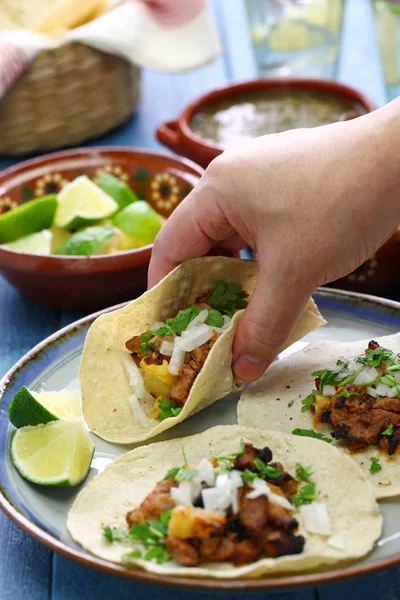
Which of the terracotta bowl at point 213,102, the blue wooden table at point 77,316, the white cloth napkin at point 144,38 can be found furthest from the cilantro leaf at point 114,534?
the white cloth napkin at point 144,38

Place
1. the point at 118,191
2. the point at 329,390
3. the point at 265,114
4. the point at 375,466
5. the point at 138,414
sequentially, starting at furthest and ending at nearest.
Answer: the point at 265,114 < the point at 118,191 < the point at 138,414 < the point at 329,390 < the point at 375,466

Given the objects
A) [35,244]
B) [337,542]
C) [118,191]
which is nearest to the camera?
[337,542]

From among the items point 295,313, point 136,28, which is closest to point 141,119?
point 136,28

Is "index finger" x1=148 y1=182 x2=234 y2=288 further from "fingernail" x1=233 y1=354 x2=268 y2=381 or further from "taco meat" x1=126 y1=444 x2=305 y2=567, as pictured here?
"taco meat" x1=126 y1=444 x2=305 y2=567

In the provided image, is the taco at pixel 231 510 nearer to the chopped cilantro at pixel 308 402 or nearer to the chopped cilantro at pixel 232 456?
the chopped cilantro at pixel 232 456

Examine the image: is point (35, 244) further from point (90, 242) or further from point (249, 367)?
point (249, 367)

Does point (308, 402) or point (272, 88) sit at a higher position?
point (272, 88)

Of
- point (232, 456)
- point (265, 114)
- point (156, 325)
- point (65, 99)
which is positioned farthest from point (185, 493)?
point (65, 99)

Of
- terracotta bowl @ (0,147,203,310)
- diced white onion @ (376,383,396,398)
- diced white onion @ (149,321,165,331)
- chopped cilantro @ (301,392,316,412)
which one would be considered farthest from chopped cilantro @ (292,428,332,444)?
terracotta bowl @ (0,147,203,310)
